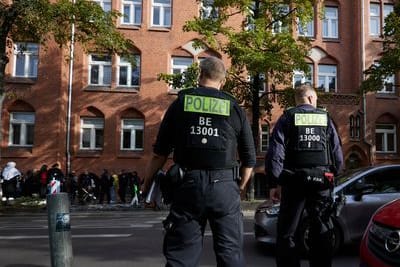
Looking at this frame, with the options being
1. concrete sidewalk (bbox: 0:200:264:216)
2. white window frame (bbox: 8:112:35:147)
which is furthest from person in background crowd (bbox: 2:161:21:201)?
white window frame (bbox: 8:112:35:147)

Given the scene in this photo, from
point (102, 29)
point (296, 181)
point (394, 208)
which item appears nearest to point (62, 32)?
point (102, 29)

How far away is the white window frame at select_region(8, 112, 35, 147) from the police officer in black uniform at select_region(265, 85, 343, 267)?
2258 centimetres

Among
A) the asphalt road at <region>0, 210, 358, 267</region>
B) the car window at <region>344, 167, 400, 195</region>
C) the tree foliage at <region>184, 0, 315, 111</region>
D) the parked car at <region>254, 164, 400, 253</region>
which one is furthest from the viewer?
the tree foliage at <region>184, 0, 315, 111</region>

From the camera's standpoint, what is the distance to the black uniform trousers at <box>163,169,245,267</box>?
12.4 ft

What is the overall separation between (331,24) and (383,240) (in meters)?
27.7

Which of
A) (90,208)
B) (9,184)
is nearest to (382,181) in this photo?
(90,208)

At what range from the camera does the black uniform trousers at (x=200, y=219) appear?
12.4 ft

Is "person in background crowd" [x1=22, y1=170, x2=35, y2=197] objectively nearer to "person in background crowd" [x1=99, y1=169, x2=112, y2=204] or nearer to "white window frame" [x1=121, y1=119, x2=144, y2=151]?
"person in background crowd" [x1=99, y1=169, x2=112, y2=204]

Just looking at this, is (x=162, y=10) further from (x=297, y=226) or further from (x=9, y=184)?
(x=297, y=226)

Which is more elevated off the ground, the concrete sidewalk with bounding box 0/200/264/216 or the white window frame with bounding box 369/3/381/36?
the white window frame with bounding box 369/3/381/36

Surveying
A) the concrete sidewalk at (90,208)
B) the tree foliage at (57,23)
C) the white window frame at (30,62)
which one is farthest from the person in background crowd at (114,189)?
the white window frame at (30,62)

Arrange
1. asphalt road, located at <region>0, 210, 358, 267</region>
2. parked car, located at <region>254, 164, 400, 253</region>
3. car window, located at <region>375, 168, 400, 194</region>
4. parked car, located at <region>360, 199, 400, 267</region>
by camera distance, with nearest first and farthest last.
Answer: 1. parked car, located at <region>360, 199, 400, 267</region>
2. asphalt road, located at <region>0, 210, 358, 267</region>
3. parked car, located at <region>254, 164, 400, 253</region>
4. car window, located at <region>375, 168, 400, 194</region>

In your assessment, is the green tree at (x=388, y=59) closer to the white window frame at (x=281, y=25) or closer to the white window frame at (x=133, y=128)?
the white window frame at (x=281, y=25)

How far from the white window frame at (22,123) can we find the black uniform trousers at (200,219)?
23749mm
